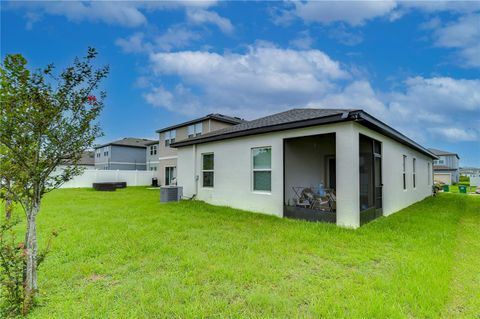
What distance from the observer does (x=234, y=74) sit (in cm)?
1443

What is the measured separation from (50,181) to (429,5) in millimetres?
12260

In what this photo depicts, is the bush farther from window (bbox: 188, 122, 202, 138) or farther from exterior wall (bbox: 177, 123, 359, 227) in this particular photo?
window (bbox: 188, 122, 202, 138)

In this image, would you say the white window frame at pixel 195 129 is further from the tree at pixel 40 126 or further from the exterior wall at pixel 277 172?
the tree at pixel 40 126

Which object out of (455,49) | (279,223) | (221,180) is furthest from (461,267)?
(455,49)

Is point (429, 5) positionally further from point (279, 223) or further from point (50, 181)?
point (50, 181)

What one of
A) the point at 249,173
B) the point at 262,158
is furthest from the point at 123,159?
the point at 262,158

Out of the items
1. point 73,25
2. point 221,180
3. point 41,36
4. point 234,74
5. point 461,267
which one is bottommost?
point 461,267

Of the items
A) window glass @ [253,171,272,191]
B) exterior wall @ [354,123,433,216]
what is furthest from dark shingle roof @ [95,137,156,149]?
exterior wall @ [354,123,433,216]

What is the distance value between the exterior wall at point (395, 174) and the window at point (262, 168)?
2.91 metres

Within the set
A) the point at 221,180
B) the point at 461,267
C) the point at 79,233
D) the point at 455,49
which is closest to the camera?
the point at 461,267

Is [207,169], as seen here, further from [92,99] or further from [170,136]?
[170,136]

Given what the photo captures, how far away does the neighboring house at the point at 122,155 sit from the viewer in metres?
31.4

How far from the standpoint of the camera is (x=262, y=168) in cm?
830

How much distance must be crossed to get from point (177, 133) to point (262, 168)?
1586 cm
